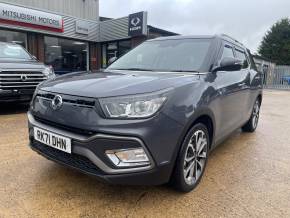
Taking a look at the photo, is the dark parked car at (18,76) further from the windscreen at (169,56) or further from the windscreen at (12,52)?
the windscreen at (169,56)

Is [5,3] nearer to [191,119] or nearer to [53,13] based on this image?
[53,13]

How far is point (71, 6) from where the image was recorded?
16.0 meters

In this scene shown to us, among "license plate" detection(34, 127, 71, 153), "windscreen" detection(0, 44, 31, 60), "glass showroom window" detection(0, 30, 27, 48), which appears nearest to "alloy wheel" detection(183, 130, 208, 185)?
"license plate" detection(34, 127, 71, 153)

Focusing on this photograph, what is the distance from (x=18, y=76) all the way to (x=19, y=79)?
0.07 m

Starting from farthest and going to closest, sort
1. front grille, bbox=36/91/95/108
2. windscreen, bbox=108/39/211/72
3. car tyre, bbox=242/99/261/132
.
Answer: car tyre, bbox=242/99/261/132
windscreen, bbox=108/39/211/72
front grille, bbox=36/91/95/108

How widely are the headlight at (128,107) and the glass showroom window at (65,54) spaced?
43.7ft

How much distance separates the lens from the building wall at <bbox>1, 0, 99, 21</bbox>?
46.7ft

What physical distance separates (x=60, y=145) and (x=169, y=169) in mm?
949

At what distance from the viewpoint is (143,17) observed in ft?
44.8

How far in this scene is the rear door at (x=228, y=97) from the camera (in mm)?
3217

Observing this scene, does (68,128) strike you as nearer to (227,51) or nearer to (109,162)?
(109,162)

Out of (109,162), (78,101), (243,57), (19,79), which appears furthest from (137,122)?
(19,79)

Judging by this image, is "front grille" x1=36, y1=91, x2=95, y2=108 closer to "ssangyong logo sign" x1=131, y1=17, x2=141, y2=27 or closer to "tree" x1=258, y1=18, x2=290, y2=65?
"ssangyong logo sign" x1=131, y1=17, x2=141, y2=27

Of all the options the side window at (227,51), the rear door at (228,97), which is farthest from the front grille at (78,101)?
the side window at (227,51)
